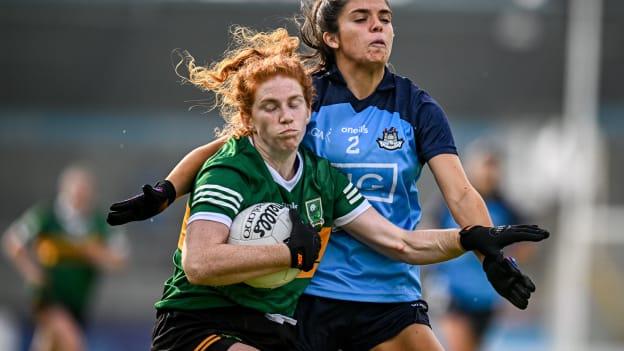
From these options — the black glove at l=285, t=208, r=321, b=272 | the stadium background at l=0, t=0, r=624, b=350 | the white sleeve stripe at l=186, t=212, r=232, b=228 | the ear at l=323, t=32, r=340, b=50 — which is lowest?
the black glove at l=285, t=208, r=321, b=272

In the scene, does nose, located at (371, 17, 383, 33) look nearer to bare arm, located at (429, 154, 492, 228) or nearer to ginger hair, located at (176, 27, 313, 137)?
ginger hair, located at (176, 27, 313, 137)

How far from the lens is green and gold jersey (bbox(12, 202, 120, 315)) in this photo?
11258 mm

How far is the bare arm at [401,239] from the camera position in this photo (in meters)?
4.56

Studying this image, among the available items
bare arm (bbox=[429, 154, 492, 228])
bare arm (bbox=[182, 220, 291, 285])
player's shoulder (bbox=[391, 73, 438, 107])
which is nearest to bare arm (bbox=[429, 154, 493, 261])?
bare arm (bbox=[429, 154, 492, 228])

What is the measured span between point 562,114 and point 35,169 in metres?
7.69

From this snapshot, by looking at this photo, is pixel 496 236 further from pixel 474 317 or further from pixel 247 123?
pixel 474 317

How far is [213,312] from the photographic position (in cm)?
429

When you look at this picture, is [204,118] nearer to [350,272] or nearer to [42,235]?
[42,235]

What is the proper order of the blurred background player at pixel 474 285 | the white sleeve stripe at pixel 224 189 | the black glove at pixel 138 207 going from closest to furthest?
1. the white sleeve stripe at pixel 224 189
2. the black glove at pixel 138 207
3. the blurred background player at pixel 474 285

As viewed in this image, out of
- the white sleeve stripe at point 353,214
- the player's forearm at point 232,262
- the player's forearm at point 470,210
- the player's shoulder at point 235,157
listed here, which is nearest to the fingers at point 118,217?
the player's shoulder at point 235,157

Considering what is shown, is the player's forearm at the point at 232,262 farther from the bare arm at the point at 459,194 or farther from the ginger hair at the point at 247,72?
the bare arm at the point at 459,194

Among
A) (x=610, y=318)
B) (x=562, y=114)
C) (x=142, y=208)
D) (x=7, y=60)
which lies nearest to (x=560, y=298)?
(x=610, y=318)

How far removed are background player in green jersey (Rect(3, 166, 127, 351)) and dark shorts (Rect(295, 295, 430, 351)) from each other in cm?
685

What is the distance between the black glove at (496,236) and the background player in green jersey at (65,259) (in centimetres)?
732
